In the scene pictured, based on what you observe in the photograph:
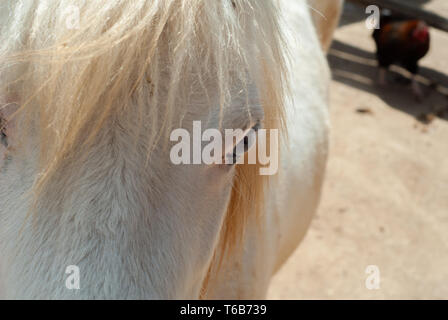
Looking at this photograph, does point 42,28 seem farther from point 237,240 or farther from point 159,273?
point 237,240

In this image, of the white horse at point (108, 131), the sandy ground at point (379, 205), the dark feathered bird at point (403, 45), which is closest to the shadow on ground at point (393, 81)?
the sandy ground at point (379, 205)

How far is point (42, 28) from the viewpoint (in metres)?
0.88

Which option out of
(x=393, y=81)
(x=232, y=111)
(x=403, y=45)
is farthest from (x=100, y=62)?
(x=393, y=81)

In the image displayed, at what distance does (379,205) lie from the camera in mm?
3484

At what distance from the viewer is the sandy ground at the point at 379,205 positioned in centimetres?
295

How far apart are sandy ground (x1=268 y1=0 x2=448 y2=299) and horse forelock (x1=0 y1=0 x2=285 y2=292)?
207 centimetres

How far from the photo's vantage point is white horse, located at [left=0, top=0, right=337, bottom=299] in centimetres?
84

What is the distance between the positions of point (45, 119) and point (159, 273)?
339 millimetres

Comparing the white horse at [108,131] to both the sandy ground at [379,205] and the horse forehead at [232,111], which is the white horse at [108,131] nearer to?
the horse forehead at [232,111]

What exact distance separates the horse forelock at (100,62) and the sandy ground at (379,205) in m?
2.07

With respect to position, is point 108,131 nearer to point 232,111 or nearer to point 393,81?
point 232,111

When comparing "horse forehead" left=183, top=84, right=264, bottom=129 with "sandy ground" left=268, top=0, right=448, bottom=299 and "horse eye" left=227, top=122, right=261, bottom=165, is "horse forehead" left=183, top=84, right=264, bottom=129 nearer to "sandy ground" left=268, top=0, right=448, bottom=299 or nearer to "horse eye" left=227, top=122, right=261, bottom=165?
"horse eye" left=227, top=122, right=261, bottom=165

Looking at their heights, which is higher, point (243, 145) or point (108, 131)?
point (108, 131)

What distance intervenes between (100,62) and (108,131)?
12 cm
